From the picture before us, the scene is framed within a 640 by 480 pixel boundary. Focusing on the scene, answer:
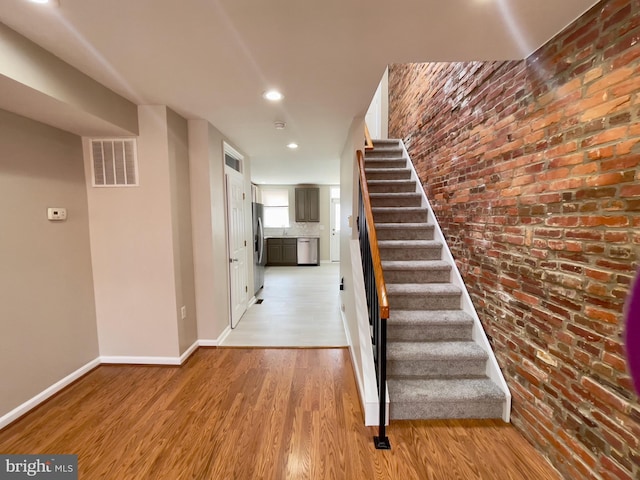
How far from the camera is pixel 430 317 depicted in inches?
90.9

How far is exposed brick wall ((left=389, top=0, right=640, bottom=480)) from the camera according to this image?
1223 mm

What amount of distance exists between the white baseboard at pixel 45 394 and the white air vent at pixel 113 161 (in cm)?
162

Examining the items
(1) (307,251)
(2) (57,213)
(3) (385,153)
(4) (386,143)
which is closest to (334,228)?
(1) (307,251)

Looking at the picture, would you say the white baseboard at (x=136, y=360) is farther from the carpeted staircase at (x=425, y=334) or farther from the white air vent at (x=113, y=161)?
the carpeted staircase at (x=425, y=334)

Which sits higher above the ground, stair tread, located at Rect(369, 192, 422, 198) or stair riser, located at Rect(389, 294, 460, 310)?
stair tread, located at Rect(369, 192, 422, 198)

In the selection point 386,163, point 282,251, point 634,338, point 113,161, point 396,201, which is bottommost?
point 282,251

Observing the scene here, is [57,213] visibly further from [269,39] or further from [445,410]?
[445,410]

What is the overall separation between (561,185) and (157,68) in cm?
249

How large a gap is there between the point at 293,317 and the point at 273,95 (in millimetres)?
2761

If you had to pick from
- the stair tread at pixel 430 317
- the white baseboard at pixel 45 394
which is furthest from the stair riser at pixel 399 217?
the white baseboard at pixel 45 394

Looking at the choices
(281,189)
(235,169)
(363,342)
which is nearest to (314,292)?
(235,169)

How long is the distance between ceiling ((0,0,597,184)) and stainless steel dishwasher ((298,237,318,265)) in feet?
18.2

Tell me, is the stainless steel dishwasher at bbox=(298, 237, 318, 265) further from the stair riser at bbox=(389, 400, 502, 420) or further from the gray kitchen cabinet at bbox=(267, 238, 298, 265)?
the stair riser at bbox=(389, 400, 502, 420)

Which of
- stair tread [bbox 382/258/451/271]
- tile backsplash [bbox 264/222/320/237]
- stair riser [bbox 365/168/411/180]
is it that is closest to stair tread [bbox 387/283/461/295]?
stair tread [bbox 382/258/451/271]
